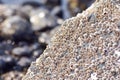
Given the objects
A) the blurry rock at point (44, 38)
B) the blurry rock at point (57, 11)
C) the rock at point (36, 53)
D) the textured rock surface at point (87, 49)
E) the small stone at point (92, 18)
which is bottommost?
the textured rock surface at point (87, 49)

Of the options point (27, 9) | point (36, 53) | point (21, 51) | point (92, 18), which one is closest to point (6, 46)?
point (21, 51)

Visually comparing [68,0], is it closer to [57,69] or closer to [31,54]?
[31,54]

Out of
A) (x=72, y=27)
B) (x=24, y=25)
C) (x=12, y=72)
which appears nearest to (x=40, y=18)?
(x=24, y=25)

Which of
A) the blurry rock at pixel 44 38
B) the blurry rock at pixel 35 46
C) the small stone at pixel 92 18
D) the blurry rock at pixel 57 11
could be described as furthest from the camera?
the blurry rock at pixel 57 11

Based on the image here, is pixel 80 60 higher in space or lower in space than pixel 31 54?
lower

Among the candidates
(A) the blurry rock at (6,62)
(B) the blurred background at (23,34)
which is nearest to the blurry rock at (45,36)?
(B) the blurred background at (23,34)

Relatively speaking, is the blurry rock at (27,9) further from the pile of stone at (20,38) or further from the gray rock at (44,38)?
the gray rock at (44,38)

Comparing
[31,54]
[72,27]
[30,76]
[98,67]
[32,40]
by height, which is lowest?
[98,67]
